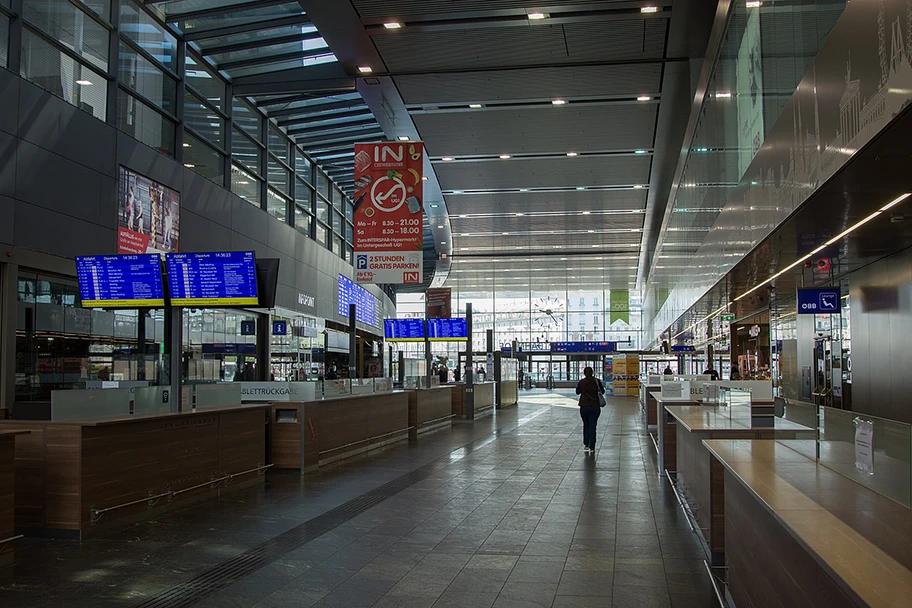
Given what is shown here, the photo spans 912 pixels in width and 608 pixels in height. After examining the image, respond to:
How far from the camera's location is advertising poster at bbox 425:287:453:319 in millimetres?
28531

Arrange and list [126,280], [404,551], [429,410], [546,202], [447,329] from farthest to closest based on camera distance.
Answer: [447,329] < [546,202] < [429,410] < [126,280] < [404,551]

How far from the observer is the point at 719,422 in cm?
767

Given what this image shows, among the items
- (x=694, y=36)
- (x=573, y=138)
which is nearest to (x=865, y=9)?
(x=694, y=36)

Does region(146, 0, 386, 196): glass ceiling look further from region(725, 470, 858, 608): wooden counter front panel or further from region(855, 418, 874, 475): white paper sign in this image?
region(855, 418, 874, 475): white paper sign

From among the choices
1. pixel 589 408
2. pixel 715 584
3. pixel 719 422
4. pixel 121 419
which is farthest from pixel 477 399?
pixel 715 584

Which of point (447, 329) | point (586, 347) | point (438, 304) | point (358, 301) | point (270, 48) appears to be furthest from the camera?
point (586, 347)

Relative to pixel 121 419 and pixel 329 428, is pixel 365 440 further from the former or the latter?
pixel 121 419

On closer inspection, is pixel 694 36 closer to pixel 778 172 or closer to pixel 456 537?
pixel 778 172

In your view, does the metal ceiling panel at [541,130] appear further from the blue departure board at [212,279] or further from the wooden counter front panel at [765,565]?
the wooden counter front panel at [765,565]

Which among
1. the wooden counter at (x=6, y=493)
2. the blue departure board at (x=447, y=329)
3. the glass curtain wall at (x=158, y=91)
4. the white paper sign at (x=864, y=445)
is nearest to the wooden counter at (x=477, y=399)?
the blue departure board at (x=447, y=329)

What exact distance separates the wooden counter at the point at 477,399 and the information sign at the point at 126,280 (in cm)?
1386

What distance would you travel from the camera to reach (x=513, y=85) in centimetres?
1502

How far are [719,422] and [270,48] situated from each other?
13.0 meters

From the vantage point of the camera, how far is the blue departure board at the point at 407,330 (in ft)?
87.6
